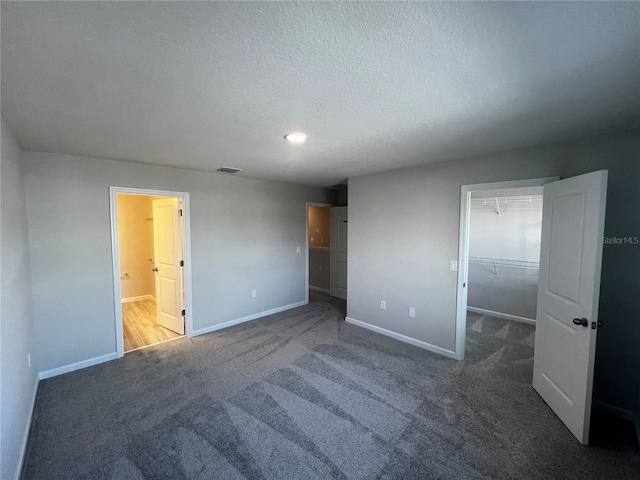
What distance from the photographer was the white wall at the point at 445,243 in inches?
89.2

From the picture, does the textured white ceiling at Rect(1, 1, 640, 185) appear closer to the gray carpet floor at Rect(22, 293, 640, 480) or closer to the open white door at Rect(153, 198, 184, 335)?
the open white door at Rect(153, 198, 184, 335)

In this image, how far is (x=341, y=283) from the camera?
607 cm

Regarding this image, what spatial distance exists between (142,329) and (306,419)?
10.8ft

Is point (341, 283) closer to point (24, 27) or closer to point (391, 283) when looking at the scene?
point (391, 283)

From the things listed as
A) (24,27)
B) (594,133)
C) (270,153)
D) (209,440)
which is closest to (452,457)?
(209,440)

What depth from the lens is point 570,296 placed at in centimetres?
220

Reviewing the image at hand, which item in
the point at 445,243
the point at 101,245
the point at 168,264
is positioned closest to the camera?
the point at 101,245

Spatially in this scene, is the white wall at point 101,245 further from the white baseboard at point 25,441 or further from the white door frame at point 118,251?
the white baseboard at point 25,441

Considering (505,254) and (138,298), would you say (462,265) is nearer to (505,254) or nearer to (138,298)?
(505,254)

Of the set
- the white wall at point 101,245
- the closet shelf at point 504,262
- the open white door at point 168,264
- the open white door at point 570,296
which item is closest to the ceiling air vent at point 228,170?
the white wall at point 101,245

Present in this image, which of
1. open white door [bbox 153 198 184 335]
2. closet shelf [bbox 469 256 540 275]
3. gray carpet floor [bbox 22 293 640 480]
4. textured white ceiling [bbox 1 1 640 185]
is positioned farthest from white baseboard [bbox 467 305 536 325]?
open white door [bbox 153 198 184 335]

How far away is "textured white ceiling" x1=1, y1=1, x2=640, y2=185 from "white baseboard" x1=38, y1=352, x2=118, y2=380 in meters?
2.33

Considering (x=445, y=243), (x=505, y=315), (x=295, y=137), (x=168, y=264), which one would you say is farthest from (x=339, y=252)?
(x=295, y=137)

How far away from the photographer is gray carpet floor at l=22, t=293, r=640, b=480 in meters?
1.82
